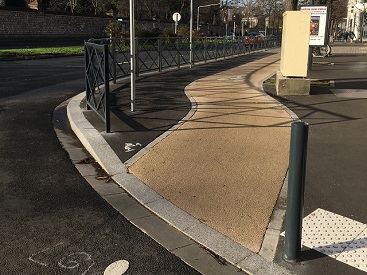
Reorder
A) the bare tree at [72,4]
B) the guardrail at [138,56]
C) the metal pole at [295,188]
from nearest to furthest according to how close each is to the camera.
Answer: the metal pole at [295,188]
the guardrail at [138,56]
the bare tree at [72,4]

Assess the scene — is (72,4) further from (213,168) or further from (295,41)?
(213,168)

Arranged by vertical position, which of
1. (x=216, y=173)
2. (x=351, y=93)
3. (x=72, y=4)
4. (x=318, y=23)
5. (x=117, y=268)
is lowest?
(x=117, y=268)

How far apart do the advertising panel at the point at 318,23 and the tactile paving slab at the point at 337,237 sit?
12.4m

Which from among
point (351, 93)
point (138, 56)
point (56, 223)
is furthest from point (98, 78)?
point (351, 93)

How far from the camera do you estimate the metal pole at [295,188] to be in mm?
2949

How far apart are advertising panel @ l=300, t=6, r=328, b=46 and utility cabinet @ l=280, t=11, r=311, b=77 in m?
5.68

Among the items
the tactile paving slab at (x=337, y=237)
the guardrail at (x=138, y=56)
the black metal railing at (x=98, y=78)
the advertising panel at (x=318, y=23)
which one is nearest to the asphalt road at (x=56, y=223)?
the black metal railing at (x=98, y=78)

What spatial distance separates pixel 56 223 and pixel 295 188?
2.23m

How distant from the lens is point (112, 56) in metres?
12.3

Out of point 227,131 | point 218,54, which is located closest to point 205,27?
point 218,54

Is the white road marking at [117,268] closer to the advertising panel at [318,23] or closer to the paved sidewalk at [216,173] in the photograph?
the paved sidewalk at [216,173]

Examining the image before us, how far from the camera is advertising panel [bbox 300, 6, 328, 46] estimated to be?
1467cm

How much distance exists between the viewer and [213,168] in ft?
16.9

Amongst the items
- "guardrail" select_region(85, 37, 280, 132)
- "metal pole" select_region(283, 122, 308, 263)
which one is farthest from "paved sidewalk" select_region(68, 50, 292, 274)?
"guardrail" select_region(85, 37, 280, 132)
